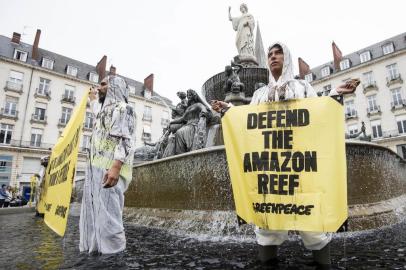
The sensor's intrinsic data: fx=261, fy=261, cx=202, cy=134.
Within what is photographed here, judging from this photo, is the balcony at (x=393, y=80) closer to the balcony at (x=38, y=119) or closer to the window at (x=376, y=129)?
the window at (x=376, y=129)

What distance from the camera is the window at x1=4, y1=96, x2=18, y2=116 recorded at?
34.0 m

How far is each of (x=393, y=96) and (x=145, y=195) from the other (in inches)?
1609

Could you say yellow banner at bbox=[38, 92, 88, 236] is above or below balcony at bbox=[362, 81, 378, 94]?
below

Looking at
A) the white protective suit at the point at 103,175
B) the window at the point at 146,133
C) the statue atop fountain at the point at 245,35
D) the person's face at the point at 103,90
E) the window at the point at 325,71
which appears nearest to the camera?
the white protective suit at the point at 103,175

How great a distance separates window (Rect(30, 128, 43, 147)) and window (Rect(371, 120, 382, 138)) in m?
46.2

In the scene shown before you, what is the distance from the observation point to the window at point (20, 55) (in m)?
35.7

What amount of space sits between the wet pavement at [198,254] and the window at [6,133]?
121 ft

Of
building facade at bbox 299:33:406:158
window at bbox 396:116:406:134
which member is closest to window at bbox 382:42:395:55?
building facade at bbox 299:33:406:158

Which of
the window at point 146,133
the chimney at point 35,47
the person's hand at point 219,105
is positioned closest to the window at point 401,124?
the window at point 146,133

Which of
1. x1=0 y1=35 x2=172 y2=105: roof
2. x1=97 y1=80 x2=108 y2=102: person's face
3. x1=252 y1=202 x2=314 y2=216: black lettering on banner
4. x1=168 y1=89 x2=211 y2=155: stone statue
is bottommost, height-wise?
x1=252 y1=202 x2=314 y2=216: black lettering on banner

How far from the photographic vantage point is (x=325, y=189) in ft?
6.38

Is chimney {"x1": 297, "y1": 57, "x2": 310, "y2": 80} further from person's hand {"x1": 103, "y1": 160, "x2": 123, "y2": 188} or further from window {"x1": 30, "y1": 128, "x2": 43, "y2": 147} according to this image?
person's hand {"x1": 103, "y1": 160, "x2": 123, "y2": 188}

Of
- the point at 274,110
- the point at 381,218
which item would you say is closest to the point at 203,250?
the point at 274,110

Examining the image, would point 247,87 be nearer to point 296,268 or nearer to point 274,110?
point 274,110
